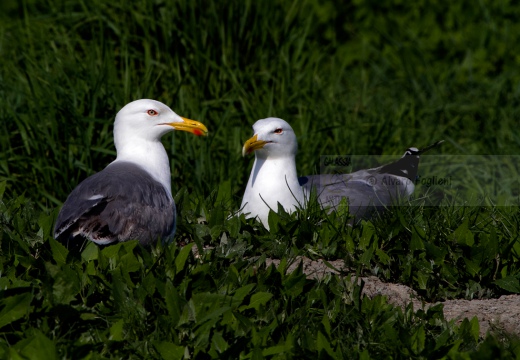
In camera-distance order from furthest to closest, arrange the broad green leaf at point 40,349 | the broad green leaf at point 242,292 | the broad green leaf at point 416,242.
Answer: the broad green leaf at point 416,242 < the broad green leaf at point 242,292 < the broad green leaf at point 40,349

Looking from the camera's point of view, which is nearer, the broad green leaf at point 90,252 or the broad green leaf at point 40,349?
the broad green leaf at point 40,349

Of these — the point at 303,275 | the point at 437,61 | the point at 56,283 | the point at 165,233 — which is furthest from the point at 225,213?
the point at 437,61

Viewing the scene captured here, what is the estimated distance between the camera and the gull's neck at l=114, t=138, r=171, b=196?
4414 mm

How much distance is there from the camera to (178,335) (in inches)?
126

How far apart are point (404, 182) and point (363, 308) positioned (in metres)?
1.92

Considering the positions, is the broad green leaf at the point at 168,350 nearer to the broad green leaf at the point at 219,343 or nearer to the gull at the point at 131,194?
the broad green leaf at the point at 219,343

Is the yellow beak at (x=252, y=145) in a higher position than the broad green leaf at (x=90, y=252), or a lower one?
higher

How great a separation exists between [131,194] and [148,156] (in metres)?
0.55

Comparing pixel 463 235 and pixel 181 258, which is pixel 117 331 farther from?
pixel 463 235

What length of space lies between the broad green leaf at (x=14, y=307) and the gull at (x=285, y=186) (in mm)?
1558

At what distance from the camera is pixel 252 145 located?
459cm

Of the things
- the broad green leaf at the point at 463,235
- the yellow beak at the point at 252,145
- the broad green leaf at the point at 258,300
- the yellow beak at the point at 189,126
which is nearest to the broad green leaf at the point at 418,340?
the broad green leaf at the point at 258,300

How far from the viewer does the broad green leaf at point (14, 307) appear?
3.17 meters

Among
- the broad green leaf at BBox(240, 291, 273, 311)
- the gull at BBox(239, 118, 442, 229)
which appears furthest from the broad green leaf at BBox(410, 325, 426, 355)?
the gull at BBox(239, 118, 442, 229)
